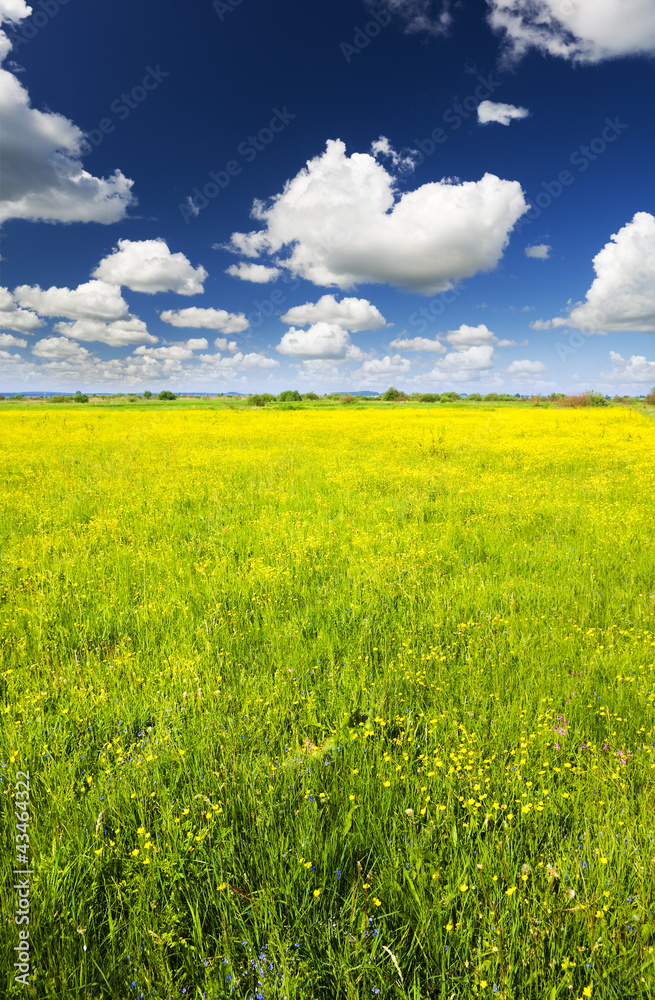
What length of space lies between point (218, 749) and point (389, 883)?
4.57ft

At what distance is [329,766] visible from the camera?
291cm

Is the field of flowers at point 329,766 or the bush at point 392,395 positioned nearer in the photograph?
the field of flowers at point 329,766

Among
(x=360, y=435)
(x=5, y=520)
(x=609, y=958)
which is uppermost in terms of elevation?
(x=360, y=435)

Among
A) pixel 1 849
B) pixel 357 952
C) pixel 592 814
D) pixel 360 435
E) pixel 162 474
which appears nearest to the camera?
pixel 357 952

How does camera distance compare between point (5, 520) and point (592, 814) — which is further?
point (5, 520)

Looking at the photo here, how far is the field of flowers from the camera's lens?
1.90 m

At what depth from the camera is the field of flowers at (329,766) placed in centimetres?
190

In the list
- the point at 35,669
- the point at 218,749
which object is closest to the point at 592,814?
the point at 218,749

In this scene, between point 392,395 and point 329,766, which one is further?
point 392,395

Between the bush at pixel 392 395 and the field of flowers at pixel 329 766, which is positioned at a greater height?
the bush at pixel 392 395

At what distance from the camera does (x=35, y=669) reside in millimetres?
3965

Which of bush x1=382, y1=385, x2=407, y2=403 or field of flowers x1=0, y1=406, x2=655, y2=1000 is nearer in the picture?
field of flowers x1=0, y1=406, x2=655, y2=1000

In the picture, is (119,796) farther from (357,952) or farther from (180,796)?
(357,952)

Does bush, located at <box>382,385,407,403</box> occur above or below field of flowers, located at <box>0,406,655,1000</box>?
above
